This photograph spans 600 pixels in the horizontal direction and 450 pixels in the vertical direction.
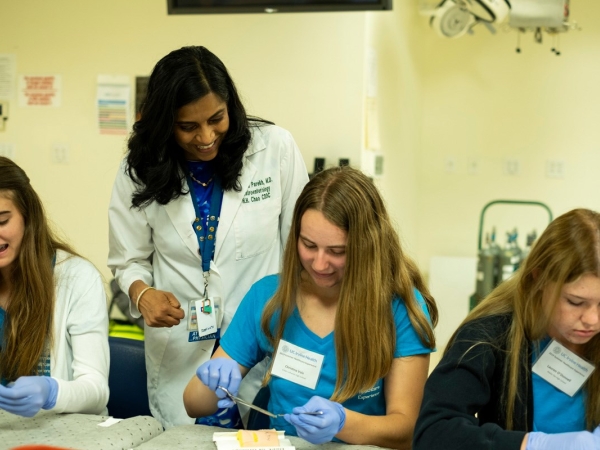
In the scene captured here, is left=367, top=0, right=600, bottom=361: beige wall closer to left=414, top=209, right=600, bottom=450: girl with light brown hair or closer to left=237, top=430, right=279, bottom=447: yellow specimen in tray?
left=414, top=209, right=600, bottom=450: girl with light brown hair

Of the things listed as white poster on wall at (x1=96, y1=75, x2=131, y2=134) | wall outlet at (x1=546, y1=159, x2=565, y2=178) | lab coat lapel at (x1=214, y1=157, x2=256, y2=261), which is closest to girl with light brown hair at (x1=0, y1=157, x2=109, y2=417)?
lab coat lapel at (x1=214, y1=157, x2=256, y2=261)

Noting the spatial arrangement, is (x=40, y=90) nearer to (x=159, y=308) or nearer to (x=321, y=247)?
(x=159, y=308)

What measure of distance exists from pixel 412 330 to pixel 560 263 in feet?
1.18

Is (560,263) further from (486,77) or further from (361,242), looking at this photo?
(486,77)

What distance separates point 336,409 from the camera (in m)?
1.45

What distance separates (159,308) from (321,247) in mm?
479

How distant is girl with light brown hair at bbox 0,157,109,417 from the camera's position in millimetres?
1721

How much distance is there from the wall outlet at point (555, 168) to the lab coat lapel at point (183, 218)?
10.8ft

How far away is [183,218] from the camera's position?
6.46 ft

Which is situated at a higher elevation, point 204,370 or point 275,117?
point 275,117

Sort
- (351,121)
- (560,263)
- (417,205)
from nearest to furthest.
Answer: (560,263), (351,121), (417,205)

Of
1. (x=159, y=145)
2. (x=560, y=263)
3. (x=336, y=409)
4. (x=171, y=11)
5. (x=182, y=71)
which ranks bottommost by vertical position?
(x=336, y=409)

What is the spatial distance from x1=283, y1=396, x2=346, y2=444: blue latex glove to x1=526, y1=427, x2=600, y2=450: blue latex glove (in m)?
0.35

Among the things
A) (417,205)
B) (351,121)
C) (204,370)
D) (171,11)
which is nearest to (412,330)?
(204,370)
